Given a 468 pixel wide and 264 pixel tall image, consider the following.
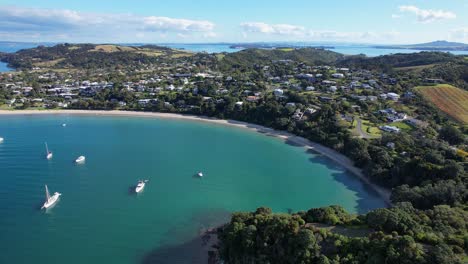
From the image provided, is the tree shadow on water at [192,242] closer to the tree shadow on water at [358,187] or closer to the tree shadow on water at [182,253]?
the tree shadow on water at [182,253]

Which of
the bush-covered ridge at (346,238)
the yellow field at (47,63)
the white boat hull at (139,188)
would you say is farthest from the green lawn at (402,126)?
the yellow field at (47,63)

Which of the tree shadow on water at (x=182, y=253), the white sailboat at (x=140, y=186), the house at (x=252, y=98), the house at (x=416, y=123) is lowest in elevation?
the white sailboat at (x=140, y=186)

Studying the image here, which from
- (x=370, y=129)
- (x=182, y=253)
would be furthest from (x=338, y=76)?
(x=182, y=253)

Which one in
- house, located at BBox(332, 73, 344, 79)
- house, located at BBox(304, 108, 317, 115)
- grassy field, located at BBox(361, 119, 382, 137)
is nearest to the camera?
grassy field, located at BBox(361, 119, 382, 137)

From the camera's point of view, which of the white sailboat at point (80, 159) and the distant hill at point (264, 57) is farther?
the distant hill at point (264, 57)

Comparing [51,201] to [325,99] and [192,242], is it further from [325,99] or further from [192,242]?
[325,99]

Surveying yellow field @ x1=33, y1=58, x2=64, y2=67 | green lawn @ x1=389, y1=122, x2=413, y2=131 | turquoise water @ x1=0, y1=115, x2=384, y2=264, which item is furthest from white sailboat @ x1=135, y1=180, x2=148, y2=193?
yellow field @ x1=33, y1=58, x2=64, y2=67

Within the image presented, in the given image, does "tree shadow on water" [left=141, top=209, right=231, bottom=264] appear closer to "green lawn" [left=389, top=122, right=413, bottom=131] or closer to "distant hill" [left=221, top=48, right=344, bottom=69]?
"green lawn" [left=389, top=122, right=413, bottom=131]
